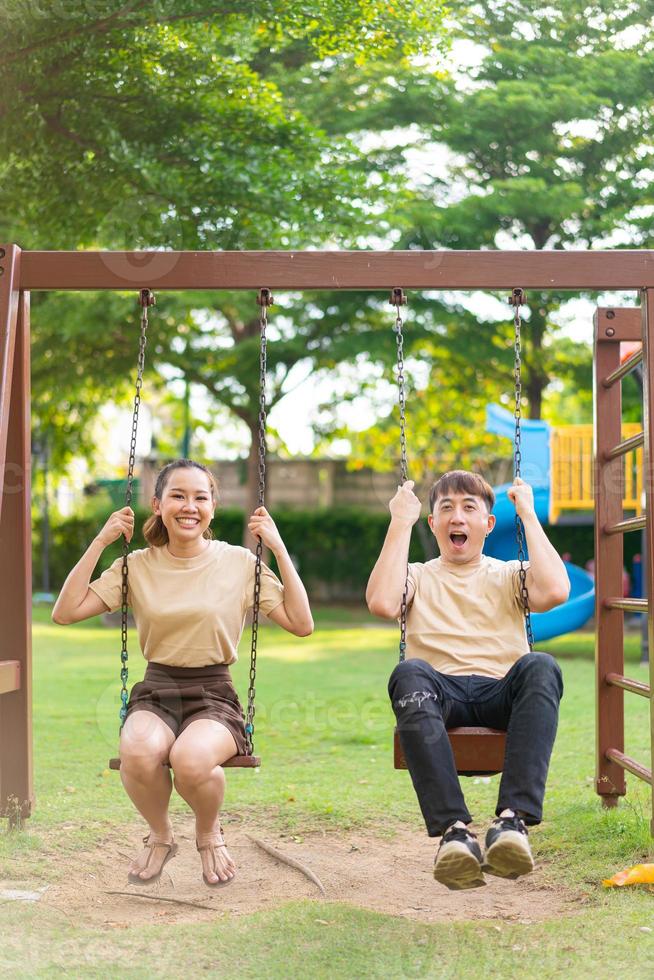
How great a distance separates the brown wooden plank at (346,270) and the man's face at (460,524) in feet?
2.61

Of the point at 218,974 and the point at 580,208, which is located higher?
the point at 580,208

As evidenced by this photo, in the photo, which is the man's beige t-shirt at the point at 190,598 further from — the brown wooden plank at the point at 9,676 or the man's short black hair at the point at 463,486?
the man's short black hair at the point at 463,486

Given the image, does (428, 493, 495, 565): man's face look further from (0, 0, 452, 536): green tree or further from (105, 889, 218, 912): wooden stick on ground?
(0, 0, 452, 536): green tree

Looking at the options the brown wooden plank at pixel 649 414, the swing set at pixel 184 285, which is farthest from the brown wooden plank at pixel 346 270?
the brown wooden plank at pixel 649 414

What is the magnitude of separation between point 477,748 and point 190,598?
1.08m

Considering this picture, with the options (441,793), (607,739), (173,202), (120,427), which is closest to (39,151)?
(173,202)

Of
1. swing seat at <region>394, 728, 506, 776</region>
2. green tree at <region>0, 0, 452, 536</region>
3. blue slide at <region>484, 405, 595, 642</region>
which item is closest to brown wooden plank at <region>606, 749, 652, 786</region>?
swing seat at <region>394, 728, 506, 776</region>

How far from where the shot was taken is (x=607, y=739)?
465cm

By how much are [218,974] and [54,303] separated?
11678 millimetres

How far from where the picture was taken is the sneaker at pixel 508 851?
2965mm

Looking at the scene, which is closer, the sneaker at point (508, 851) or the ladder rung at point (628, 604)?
the sneaker at point (508, 851)

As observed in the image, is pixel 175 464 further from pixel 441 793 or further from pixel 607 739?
pixel 607 739

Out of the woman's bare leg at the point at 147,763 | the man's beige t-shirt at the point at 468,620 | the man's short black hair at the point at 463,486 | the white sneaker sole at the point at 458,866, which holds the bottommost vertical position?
the white sneaker sole at the point at 458,866

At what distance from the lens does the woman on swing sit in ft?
11.5
